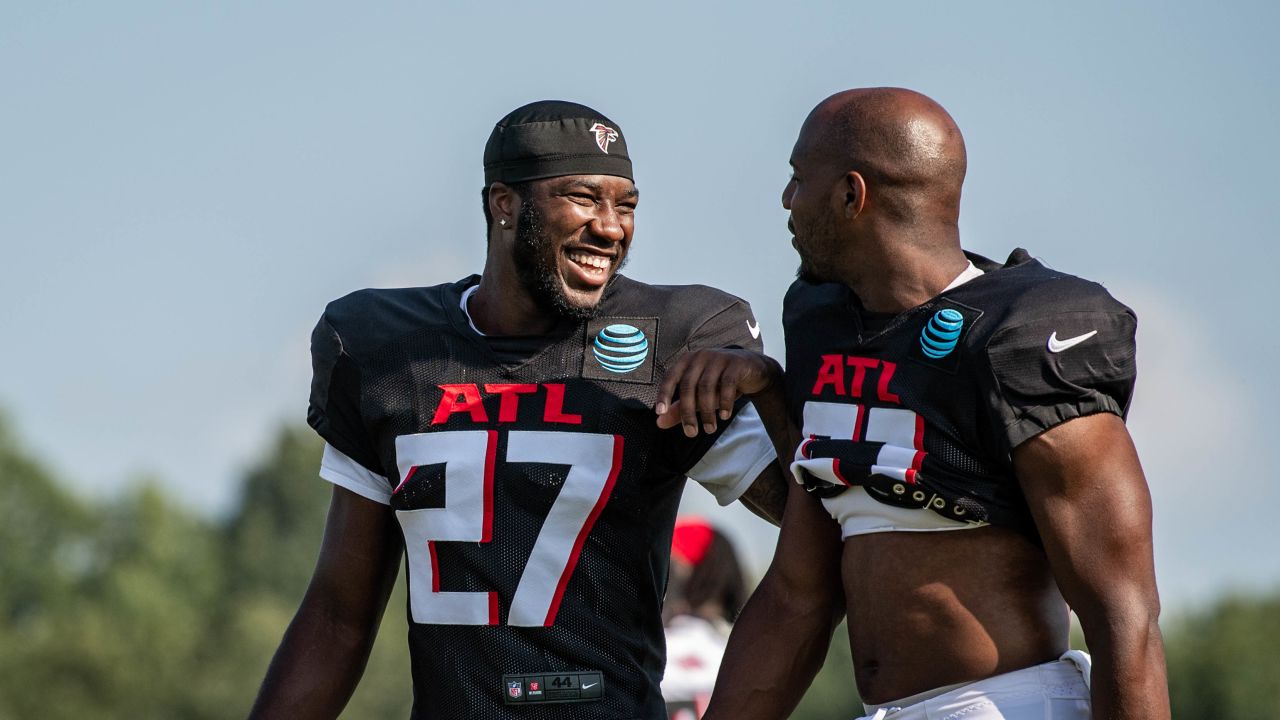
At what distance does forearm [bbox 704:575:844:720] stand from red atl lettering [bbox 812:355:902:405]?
1.70 feet

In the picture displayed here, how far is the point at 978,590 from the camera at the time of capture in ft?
13.7

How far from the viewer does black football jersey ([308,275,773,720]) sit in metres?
4.92

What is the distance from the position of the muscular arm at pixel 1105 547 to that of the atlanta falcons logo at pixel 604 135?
5.31ft

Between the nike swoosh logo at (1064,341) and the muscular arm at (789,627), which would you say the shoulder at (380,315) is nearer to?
the muscular arm at (789,627)

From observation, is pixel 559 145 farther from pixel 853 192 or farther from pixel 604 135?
pixel 853 192

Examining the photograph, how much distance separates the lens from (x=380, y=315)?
528 cm

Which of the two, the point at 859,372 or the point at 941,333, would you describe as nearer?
the point at 941,333

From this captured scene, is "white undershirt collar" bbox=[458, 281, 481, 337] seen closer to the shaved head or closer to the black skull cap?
the black skull cap

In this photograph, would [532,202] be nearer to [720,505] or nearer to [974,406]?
[720,505]

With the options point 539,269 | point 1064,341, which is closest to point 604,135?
point 539,269

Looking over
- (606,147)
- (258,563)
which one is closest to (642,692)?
(606,147)

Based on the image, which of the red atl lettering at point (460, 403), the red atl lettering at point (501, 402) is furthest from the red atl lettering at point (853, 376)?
the red atl lettering at point (460, 403)

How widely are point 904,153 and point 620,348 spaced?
1051 mm

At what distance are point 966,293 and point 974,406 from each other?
0.28 m
